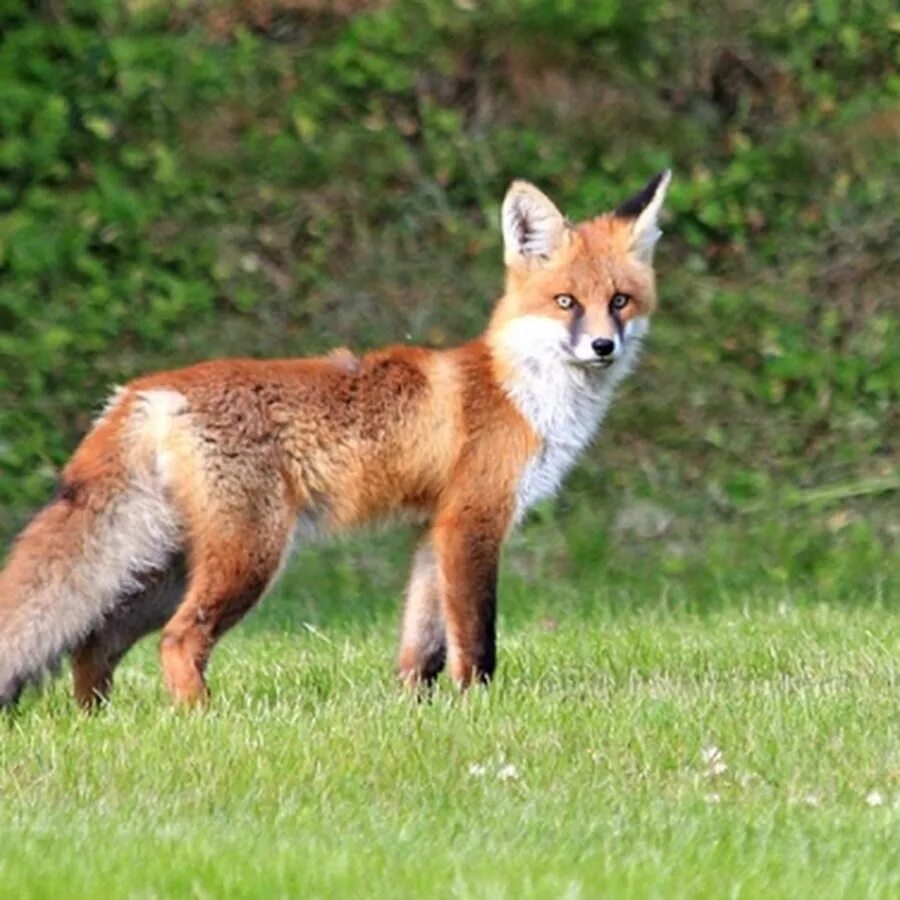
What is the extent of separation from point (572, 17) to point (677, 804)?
9.90m

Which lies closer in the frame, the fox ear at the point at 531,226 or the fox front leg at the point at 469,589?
the fox front leg at the point at 469,589

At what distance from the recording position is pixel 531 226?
856 centimetres

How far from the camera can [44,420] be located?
43.3ft

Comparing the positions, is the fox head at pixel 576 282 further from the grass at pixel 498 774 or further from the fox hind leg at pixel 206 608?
the fox hind leg at pixel 206 608

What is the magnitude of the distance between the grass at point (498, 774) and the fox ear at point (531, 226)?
163cm

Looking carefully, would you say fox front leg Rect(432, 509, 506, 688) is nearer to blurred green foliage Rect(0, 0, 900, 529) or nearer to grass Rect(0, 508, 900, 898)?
grass Rect(0, 508, 900, 898)

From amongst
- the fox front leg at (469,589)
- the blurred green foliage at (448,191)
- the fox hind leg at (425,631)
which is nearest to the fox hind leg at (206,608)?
the fox front leg at (469,589)

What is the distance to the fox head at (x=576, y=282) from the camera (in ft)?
27.2

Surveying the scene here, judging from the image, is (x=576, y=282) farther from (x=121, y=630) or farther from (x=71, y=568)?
(x=71, y=568)

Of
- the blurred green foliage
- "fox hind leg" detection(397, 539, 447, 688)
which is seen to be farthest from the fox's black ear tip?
the blurred green foliage

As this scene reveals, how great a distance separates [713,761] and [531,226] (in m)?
2.83

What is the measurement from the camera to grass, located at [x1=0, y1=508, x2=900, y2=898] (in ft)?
16.7

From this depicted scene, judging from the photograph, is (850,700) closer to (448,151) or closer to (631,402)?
(631,402)

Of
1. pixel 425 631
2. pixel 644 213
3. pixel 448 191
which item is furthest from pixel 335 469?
pixel 448 191
